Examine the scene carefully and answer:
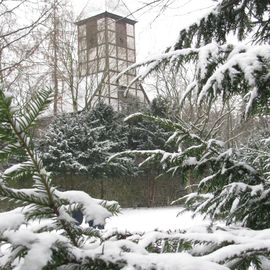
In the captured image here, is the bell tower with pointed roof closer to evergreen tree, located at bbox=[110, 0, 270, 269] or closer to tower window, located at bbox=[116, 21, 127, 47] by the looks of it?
tower window, located at bbox=[116, 21, 127, 47]

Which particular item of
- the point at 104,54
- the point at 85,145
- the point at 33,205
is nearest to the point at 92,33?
the point at 104,54

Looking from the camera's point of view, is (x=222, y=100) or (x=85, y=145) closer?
(x=222, y=100)

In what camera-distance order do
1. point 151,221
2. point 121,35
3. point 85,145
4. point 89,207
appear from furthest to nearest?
point 121,35, point 85,145, point 151,221, point 89,207

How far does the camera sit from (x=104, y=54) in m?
23.8

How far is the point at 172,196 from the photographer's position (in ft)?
68.1

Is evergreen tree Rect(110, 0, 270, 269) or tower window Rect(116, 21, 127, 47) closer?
evergreen tree Rect(110, 0, 270, 269)

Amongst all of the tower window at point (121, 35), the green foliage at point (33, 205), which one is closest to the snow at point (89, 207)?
the green foliage at point (33, 205)

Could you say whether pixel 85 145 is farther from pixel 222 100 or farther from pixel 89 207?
pixel 89 207

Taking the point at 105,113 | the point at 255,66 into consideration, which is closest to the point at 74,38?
the point at 105,113

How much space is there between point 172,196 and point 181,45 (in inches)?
722

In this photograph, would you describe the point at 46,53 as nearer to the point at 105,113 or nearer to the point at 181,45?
the point at 105,113

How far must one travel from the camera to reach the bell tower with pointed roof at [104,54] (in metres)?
22.3

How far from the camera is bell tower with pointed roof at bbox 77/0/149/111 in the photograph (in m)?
22.3

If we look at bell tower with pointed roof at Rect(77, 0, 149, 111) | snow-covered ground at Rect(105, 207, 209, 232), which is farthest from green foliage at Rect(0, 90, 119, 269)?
bell tower with pointed roof at Rect(77, 0, 149, 111)
